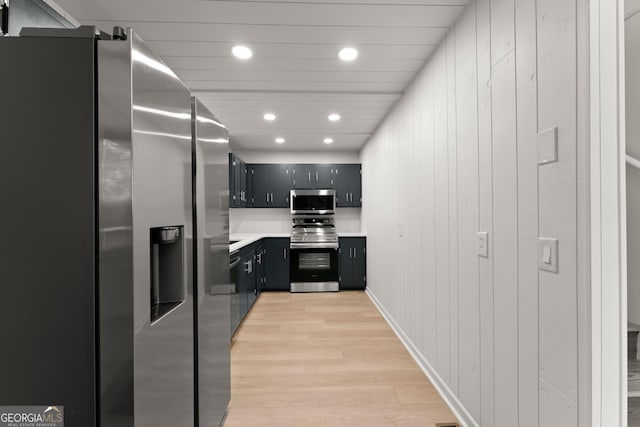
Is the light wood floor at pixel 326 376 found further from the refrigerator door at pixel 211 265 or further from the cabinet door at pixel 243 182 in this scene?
the cabinet door at pixel 243 182

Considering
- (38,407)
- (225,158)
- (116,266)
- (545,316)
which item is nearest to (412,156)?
(225,158)

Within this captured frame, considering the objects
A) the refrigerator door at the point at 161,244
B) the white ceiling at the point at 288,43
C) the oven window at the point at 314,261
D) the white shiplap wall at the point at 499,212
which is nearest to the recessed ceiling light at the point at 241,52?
the white ceiling at the point at 288,43

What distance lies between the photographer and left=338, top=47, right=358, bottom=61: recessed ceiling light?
2.42m

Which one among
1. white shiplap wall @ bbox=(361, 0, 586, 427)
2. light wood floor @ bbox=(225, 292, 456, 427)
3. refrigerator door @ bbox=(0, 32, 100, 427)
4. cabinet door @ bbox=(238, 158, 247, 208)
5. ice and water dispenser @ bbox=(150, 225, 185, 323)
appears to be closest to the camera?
refrigerator door @ bbox=(0, 32, 100, 427)

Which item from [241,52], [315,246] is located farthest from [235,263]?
[315,246]

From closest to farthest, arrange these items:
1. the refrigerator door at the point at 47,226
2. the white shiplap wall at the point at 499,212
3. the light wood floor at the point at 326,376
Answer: the refrigerator door at the point at 47,226 → the white shiplap wall at the point at 499,212 → the light wood floor at the point at 326,376

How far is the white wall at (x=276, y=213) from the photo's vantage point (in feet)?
20.2

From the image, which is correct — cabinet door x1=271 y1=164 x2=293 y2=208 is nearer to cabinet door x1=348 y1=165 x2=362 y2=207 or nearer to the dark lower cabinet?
cabinet door x1=348 y1=165 x2=362 y2=207

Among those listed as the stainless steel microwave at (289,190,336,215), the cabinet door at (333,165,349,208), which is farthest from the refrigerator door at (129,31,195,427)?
the cabinet door at (333,165,349,208)

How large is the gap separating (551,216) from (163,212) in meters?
1.39

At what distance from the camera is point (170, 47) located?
2.38m

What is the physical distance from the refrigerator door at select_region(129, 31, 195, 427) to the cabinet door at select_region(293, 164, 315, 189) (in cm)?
449

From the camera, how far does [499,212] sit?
1.61 meters

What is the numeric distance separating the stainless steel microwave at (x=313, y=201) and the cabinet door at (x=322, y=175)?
168 mm
